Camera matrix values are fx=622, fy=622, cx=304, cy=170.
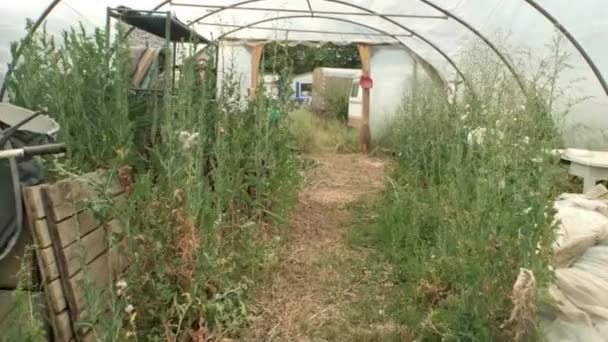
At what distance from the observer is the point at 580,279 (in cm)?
256

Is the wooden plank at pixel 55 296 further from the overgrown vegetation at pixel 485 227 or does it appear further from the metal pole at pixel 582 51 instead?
the metal pole at pixel 582 51

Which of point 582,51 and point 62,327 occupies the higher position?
point 582,51

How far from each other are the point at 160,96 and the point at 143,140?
2.16ft

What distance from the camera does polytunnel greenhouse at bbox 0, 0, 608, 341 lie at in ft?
7.16

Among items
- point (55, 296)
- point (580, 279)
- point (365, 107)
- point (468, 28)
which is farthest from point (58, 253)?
point (365, 107)

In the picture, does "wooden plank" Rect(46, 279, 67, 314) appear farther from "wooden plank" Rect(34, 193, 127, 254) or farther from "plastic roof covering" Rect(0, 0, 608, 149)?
"plastic roof covering" Rect(0, 0, 608, 149)

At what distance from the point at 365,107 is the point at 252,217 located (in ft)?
22.5

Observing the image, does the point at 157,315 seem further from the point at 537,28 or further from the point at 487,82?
the point at 537,28

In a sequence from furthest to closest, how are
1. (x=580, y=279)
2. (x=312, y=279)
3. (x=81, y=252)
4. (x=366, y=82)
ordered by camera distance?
(x=366, y=82) → (x=312, y=279) → (x=580, y=279) → (x=81, y=252)

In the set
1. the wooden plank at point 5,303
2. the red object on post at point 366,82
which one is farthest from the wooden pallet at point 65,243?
the red object on post at point 366,82

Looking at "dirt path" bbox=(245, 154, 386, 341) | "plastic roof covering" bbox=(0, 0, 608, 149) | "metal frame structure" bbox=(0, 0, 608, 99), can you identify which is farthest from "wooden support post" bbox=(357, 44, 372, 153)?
"dirt path" bbox=(245, 154, 386, 341)

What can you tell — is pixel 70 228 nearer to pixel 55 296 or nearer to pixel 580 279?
pixel 55 296

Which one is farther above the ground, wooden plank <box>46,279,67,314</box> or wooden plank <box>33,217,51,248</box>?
wooden plank <box>33,217,51,248</box>

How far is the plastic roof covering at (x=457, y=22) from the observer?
5.28m
